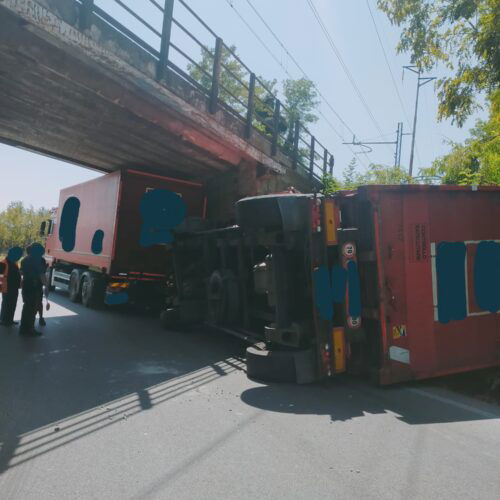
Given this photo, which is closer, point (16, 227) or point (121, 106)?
point (121, 106)

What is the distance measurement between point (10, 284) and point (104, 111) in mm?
3903

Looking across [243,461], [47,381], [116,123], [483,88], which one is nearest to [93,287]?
[116,123]

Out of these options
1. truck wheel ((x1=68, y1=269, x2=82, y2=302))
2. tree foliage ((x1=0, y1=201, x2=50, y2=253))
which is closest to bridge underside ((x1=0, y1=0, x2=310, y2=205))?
truck wheel ((x1=68, y1=269, x2=82, y2=302))

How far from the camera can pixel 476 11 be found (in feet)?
25.3

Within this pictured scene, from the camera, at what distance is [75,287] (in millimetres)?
12000

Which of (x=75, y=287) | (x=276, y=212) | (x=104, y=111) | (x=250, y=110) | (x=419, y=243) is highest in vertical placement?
(x=250, y=110)

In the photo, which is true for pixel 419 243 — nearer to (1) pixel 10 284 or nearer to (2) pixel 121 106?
(2) pixel 121 106

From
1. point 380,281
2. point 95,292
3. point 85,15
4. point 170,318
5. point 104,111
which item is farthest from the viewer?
point 95,292

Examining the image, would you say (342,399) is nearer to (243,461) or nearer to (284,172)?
(243,461)

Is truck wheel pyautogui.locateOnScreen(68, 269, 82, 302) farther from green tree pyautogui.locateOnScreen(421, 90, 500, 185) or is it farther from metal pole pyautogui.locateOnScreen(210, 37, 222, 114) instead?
green tree pyautogui.locateOnScreen(421, 90, 500, 185)

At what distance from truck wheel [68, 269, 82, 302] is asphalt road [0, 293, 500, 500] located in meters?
6.16

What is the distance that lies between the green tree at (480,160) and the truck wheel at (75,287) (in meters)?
10.3

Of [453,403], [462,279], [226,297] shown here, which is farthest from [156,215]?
[453,403]

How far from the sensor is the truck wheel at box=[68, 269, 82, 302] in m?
11.8
